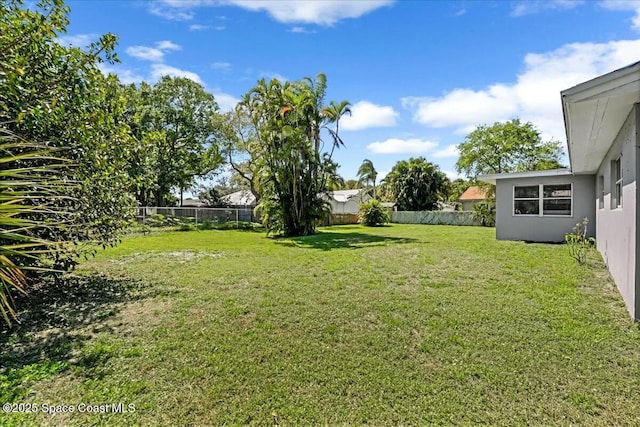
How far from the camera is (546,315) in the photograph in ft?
15.8

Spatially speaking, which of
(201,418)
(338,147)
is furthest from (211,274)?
(338,147)

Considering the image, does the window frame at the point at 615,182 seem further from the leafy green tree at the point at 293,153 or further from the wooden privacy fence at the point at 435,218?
the wooden privacy fence at the point at 435,218

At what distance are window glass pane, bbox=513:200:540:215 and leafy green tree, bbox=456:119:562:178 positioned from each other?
1871 centimetres

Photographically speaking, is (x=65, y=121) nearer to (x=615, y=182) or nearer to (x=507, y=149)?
(x=615, y=182)

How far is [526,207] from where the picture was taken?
42.3 ft

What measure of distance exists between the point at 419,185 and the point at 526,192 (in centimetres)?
2036

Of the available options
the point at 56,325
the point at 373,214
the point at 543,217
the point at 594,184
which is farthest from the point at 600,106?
the point at 373,214

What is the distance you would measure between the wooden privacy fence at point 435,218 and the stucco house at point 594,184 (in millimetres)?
13745

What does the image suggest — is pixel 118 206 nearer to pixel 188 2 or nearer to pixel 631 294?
pixel 188 2

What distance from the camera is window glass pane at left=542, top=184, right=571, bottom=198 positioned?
1207 centimetres

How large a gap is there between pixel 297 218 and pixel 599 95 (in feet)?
46.1

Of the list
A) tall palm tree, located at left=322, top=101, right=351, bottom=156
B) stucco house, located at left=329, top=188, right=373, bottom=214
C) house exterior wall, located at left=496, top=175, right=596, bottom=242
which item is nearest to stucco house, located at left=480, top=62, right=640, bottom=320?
house exterior wall, located at left=496, top=175, right=596, bottom=242

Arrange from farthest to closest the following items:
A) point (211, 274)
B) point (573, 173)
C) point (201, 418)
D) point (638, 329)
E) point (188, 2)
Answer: point (573, 173)
point (188, 2)
point (211, 274)
point (638, 329)
point (201, 418)

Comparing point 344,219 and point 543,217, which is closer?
point 543,217
